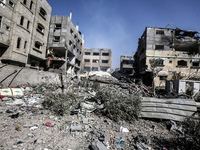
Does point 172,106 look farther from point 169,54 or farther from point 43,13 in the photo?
point 43,13

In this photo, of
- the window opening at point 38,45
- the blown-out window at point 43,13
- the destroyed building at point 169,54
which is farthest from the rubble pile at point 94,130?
the blown-out window at point 43,13

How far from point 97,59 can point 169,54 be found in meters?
22.7

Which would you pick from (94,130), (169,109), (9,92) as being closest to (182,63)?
(169,109)

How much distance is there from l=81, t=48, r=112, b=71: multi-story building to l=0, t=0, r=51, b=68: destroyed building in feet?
68.7

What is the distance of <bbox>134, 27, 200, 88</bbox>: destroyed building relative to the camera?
725 inches

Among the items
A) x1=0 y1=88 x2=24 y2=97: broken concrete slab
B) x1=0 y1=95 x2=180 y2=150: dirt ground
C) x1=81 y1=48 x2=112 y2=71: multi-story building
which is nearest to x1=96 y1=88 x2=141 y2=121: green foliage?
x1=0 y1=95 x2=180 y2=150: dirt ground

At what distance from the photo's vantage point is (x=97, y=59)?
37.0 meters

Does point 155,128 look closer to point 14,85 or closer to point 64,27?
point 14,85

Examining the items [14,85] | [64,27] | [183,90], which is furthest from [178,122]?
[64,27]

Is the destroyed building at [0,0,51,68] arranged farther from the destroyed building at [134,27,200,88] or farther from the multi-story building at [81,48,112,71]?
the multi-story building at [81,48,112,71]

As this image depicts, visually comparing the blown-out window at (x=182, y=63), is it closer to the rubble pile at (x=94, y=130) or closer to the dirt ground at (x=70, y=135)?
the rubble pile at (x=94, y=130)

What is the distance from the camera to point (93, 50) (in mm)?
37562

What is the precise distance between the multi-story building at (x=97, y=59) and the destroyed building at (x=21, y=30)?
68.7 ft

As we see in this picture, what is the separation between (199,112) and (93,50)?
35.4 meters
